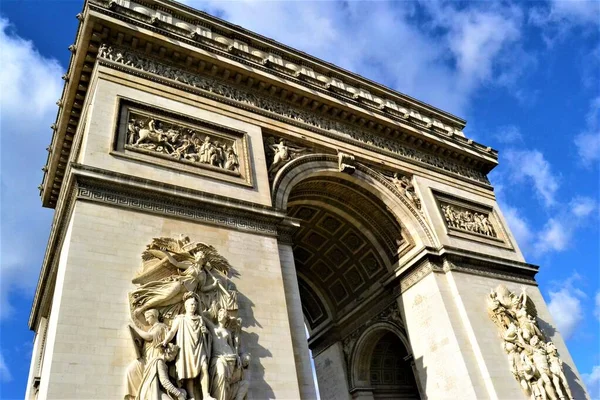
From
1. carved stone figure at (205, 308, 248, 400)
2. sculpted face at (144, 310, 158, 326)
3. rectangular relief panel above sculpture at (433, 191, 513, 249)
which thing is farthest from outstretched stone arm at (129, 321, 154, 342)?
rectangular relief panel above sculpture at (433, 191, 513, 249)

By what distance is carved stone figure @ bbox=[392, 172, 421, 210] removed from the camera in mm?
16188

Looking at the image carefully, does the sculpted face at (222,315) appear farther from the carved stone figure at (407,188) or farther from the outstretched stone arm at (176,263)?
the carved stone figure at (407,188)

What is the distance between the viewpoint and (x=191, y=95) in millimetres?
13102

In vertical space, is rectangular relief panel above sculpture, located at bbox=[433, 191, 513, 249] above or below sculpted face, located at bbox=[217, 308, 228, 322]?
above

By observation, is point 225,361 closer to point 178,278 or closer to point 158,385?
point 158,385

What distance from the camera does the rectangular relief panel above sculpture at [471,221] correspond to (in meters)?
16.6

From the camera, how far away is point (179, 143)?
12.0 m

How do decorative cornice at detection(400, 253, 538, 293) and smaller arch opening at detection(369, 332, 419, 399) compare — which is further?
smaller arch opening at detection(369, 332, 419, 399)

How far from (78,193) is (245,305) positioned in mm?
3904

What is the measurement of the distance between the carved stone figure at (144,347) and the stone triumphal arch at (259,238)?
3 centimetres

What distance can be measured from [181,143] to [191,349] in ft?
17.7

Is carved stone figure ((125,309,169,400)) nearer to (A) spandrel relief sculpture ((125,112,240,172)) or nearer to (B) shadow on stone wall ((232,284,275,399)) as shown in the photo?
(B) shadow on stone wall ((232,284,275,399))

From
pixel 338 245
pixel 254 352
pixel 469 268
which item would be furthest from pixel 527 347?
pixel 254 352

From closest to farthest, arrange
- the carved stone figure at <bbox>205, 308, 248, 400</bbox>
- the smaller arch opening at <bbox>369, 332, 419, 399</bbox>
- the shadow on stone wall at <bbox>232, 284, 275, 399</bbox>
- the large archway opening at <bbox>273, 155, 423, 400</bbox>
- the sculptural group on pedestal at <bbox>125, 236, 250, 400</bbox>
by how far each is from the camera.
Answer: the sculptural group on pedestal at <bbox>125, 236, 250, 400</bbox>
the carved stone figure at <bbox>205, 308, 248, 400</bbox>
the shadow on stone wall at <bbox>232, 284, 275, 399</bbox>
the large archway opening at <bbox>273, 155, 423, 400</bbox>
the smaller arch opening at <bbox>369, 332, 419, 399</bbox>
